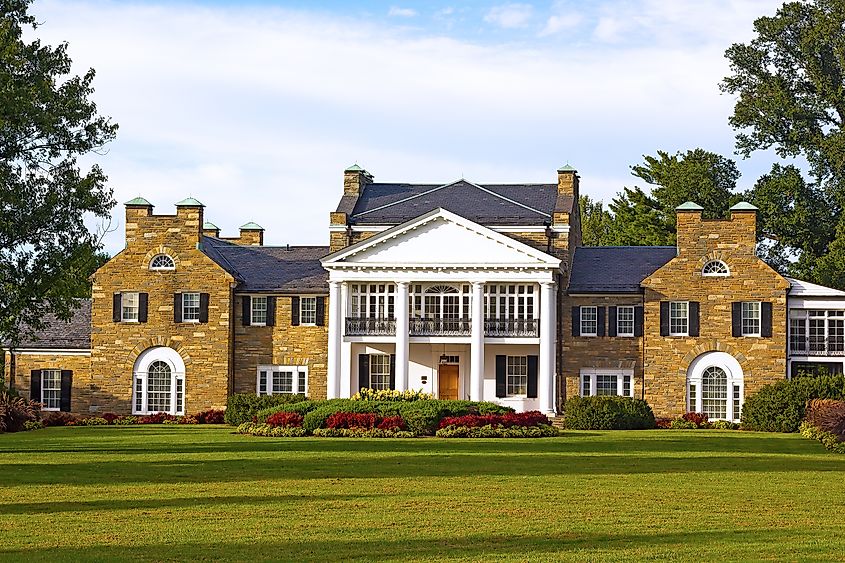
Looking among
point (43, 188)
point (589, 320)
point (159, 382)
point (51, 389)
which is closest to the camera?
point (43, 188)

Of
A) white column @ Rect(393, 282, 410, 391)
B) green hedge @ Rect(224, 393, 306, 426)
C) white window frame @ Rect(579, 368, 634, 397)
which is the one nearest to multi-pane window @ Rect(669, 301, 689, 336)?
white window frame @ Rect(579, 368, 634, 397)

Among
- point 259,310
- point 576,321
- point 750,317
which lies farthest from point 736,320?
point 259,310

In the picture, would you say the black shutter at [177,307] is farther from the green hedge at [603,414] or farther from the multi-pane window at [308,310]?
the green hedge at [603,414]

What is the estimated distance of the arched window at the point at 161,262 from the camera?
5138 centimetres

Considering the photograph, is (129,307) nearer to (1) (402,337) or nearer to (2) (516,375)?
(1) (402,337)

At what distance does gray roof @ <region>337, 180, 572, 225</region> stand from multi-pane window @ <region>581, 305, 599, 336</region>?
3.76 metres

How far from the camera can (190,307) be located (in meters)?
51.2

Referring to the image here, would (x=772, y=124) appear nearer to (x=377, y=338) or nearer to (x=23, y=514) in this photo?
(x=377, y=338)

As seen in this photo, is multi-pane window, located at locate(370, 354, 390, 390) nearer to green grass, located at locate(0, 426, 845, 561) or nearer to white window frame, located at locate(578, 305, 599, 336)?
white window frame, located at locate(578, 305, 599, 336)

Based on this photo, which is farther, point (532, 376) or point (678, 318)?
point (532, 376)

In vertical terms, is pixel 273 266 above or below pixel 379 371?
above

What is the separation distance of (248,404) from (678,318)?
53.3 ft

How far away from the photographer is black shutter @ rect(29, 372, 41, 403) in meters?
52.0

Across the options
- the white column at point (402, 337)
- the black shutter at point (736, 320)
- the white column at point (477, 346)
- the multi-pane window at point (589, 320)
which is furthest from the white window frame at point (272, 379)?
the black shutter at point (736, 320)
